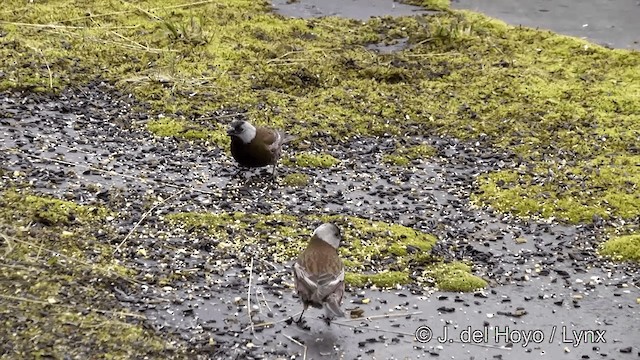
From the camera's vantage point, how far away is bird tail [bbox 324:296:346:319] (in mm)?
4363

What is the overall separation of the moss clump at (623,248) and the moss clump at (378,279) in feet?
4.60

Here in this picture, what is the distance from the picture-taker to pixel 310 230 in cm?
549

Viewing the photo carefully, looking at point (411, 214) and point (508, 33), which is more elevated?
point (508, 33)

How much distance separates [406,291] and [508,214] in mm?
1332

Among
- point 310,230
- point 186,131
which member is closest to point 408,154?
point 310,230

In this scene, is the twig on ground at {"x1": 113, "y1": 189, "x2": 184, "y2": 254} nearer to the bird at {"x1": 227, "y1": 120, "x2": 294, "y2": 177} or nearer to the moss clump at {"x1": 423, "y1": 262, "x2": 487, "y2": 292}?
the bird at {"x1": 227, "y1": 120, "x2": 294, "y2": 177}

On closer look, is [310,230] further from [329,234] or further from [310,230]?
[329,234]

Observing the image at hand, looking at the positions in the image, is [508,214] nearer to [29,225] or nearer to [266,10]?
[29,225]

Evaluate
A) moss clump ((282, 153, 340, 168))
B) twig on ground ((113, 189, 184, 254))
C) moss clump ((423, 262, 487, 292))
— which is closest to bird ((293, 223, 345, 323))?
moss clump ((423, 262, 487, 292))

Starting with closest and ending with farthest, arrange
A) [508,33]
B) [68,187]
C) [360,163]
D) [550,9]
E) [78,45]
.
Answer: [68,187], [360,163], [78,45], [508,33], [550,9]

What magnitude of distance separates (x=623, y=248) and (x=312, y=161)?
2.42 m

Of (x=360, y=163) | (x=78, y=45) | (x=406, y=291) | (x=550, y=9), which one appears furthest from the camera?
(x=550, y=9)

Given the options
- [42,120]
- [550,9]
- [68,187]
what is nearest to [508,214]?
[68,187]

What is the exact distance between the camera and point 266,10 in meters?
9.27
